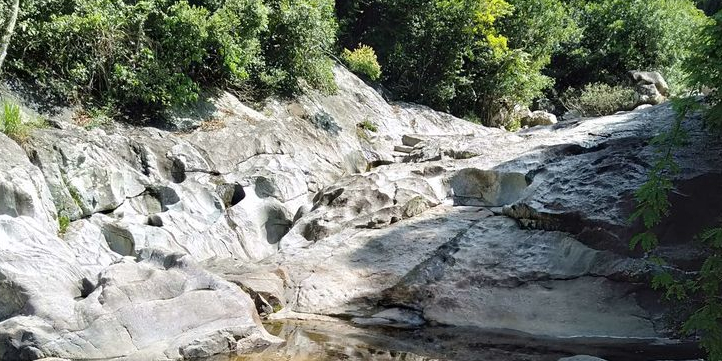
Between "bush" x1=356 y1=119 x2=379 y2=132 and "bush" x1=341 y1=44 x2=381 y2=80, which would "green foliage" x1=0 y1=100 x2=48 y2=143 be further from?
"bush" x1=341 y1=44 x2=381 y2=80

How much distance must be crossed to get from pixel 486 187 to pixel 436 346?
5166 mm

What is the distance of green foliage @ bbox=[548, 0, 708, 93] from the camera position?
2641 cm

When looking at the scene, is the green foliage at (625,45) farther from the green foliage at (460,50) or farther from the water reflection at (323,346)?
the water reflection at (323,346)

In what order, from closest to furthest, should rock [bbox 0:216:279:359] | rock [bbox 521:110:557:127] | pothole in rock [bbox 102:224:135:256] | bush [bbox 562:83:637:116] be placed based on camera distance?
rock [bbox 0:216:279:359] → pothole in rock [bbox 102:224:135:256] → bush [bbox 562:83:637:116] → rock [bbox 521:110:557:127]

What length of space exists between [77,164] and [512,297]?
747cm

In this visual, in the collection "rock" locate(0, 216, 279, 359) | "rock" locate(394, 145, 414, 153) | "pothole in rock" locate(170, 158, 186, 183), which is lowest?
"rock" locate(0, 216, 279, 359)

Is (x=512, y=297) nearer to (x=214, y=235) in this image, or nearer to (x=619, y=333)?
(x=619, y=333)

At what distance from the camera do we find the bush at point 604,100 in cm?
2308

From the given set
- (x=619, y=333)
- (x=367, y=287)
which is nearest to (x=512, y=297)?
(x=619, y=333)

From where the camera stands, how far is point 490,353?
814 centimetres

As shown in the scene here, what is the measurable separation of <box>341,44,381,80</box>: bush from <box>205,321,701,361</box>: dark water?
13.1m

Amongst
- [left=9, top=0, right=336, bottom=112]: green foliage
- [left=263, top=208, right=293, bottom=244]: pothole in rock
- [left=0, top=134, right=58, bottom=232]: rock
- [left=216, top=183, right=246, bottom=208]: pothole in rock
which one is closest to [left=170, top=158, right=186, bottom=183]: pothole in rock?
[left=216, top=183, right=246, bottom=208]: pothole in rock

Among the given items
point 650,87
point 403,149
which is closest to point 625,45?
point 650,87

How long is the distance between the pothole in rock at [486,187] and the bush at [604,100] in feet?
39.6
